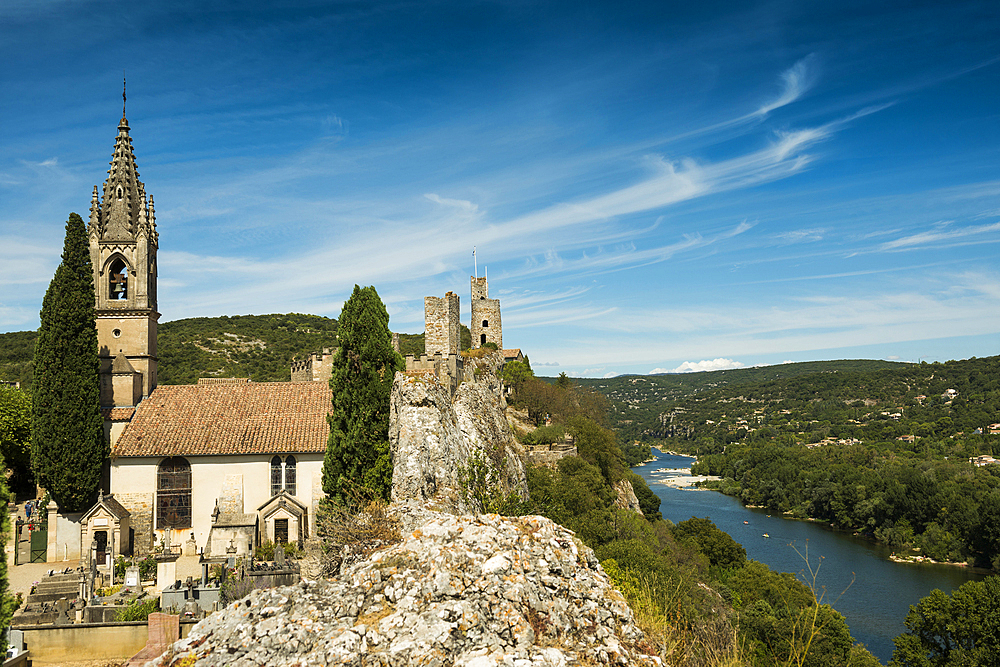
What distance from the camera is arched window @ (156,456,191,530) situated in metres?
27.4

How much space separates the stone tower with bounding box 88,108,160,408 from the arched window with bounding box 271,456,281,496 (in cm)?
758

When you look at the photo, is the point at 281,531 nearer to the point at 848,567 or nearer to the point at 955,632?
the point at 955,632

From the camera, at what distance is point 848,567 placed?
54.8m

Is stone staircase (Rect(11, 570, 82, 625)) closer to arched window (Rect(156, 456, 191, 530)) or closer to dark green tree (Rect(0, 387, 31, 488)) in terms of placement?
arched window (Rect(156, 456, 191, 530))

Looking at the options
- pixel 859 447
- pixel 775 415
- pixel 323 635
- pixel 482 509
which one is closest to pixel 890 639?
pixel 482 509

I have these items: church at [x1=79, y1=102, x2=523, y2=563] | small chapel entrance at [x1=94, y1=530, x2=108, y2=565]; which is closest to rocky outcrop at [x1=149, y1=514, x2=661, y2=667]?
church at [x1=79, y1=102, x2=523, y2=563]

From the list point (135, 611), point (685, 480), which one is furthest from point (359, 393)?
point (685, 480)

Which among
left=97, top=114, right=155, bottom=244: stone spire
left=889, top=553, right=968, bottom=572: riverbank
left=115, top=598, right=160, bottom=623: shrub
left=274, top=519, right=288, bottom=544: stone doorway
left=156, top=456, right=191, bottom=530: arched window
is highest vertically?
left=97, top=114, right=155, bottom=244: stone spire

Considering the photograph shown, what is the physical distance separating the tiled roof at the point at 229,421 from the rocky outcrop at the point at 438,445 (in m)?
9.07

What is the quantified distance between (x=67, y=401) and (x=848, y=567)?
6052 cm

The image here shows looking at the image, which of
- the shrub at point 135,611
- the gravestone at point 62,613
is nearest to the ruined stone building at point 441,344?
the shrub at point 135,611

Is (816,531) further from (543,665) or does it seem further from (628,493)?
(543,665)

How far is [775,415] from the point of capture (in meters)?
180

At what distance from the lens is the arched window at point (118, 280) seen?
98.0 ft
